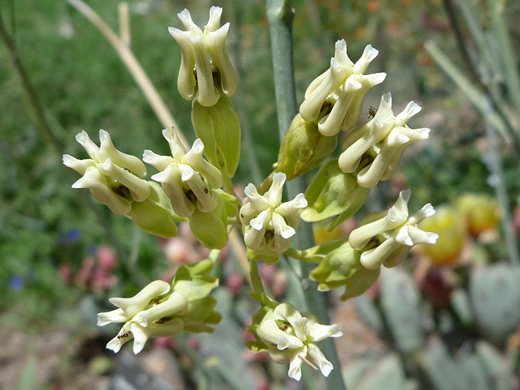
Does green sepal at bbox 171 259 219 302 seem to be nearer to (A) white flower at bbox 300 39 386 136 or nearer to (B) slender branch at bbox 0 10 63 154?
(A) white flower at bbox 300 39 386 136

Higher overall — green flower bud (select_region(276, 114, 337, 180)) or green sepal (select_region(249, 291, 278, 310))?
green flower bud (select_region(276, 114, 337, 180))

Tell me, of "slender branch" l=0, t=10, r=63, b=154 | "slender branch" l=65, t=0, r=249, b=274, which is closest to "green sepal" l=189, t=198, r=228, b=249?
"slender branch" l=65, t=0, r=249, b=274

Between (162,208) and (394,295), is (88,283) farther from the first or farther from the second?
(162,208)

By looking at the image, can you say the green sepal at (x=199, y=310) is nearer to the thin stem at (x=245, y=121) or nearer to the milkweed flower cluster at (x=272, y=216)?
the milkweed flower cluster at (x=272, y=216)

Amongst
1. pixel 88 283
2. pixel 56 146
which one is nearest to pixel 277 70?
pixel 56 146

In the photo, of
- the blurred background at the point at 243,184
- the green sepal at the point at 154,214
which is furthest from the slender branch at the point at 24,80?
the green sepal at the point at 154,214

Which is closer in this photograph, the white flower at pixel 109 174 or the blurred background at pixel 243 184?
the white flower at pixel 109 174
